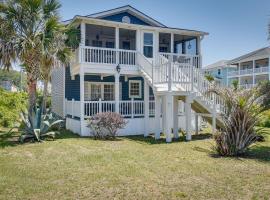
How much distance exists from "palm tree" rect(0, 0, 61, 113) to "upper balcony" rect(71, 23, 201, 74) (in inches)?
94.8

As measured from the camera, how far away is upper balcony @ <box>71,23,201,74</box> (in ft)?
52.9

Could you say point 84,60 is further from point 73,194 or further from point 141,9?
point 73,194

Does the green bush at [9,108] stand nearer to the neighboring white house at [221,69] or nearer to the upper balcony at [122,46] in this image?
the upper balcony at [122,46]

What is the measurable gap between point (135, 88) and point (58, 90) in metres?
6.44

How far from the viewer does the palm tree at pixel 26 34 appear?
13.5m

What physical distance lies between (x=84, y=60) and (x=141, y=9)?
289 inches

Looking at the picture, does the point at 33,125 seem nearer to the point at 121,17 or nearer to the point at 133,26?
the point at 133,26

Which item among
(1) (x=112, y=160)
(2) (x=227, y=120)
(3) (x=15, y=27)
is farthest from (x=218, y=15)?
(1) (x=112, y=160)

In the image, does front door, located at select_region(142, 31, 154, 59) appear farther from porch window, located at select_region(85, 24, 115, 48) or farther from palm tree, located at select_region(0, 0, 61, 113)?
palm tree, located at select_region(0, 0, 61, 113)

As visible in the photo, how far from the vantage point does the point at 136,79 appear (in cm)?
2073

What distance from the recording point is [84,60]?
15789mm

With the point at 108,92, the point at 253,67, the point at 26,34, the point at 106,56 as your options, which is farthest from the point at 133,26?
the point at 253,67

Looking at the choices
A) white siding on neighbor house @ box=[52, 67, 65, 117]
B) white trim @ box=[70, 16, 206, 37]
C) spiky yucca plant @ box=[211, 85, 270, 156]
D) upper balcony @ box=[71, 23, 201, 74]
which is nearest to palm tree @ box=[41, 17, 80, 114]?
upper balcony @ box=[71, 23, 201, 74]

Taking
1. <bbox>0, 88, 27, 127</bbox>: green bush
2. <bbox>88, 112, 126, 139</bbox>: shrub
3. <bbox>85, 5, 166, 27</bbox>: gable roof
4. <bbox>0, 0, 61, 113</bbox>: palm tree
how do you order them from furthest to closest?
1. <bbox>0, 88, 27, 127</bbox>: green bush
2. <bbox>85, 5, 166, 27</bbox>: gable roof
3. <bbox>88, 112, 126, 139</bbox>: shrub
4. <bbox>0, 0, 61, 113</bbox>: palm tree
